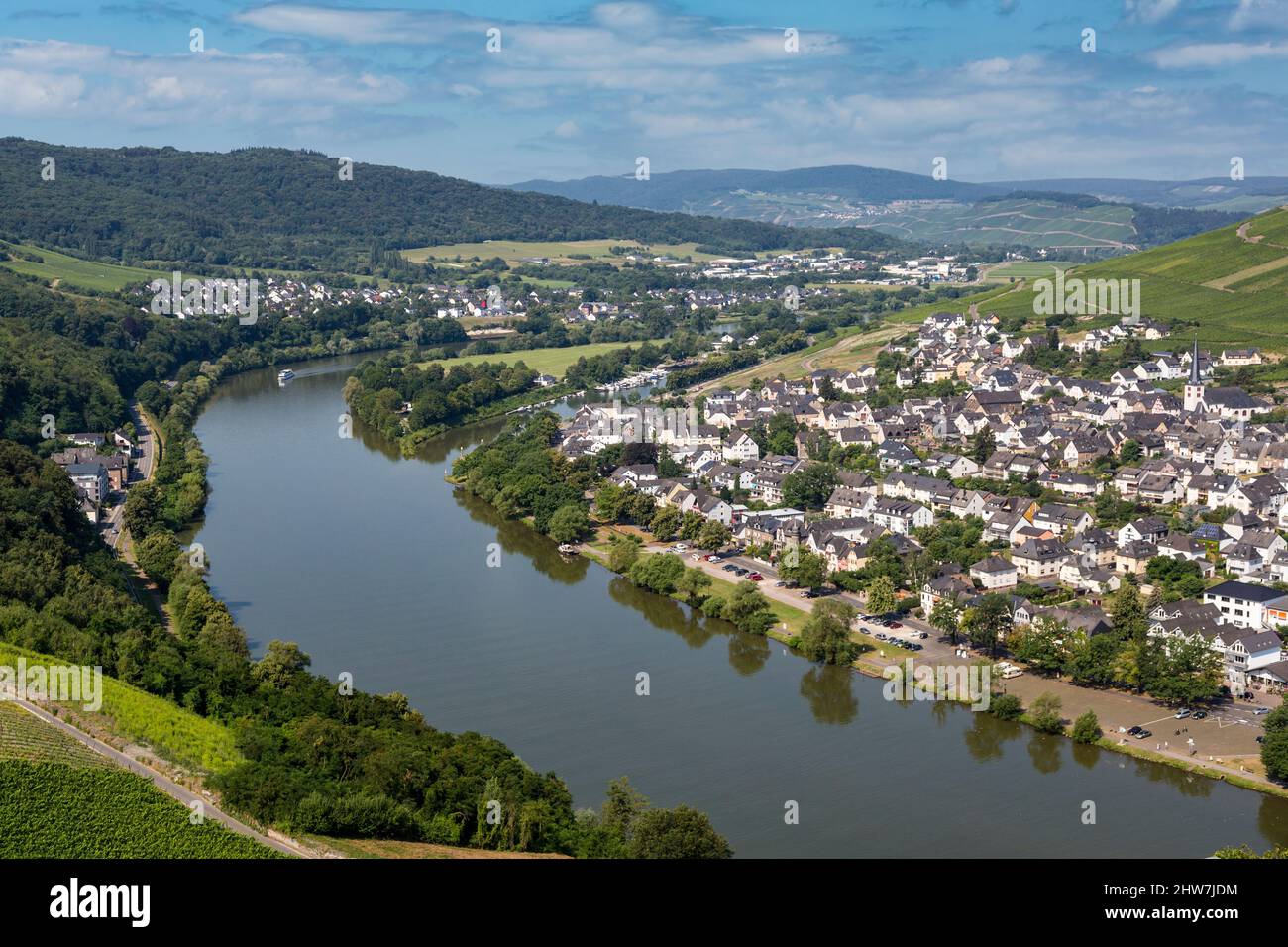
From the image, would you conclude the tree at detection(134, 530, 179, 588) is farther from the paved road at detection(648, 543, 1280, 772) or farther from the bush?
the bush

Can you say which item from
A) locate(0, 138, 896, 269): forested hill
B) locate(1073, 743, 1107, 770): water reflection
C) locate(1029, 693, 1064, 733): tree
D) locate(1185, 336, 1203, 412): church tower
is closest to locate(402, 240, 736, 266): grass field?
locate(0, 138, 896, 269): forested hill

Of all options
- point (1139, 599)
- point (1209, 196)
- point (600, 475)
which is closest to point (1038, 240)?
point (1209, 196)

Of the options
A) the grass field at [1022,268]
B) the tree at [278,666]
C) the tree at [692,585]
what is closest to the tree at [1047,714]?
the tree at [692,585]

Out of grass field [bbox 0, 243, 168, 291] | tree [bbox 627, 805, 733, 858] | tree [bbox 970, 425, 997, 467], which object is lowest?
tree [bbox 627, 805, 733, 858]

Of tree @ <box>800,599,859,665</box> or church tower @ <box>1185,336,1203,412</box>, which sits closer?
tree @ <box>800,599,859,665</box>

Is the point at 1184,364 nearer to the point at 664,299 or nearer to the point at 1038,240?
the point at 664,299

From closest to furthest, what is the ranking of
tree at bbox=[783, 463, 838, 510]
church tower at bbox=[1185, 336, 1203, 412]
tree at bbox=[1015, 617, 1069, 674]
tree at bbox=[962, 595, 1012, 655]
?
tree at bbox=[1015, 617, 1069, 674]
tree at bbox=[962, 595, 1012, 655]
tree at bbox=[783, 463, 838, 510]
church tower at bbox=[1185, 336, 1203, 412]

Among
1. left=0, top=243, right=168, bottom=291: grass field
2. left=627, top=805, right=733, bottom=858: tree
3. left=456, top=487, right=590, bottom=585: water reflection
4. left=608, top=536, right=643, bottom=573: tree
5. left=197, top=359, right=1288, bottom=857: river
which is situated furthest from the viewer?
left=0, top=243, right=168, bottom=291: grass field
